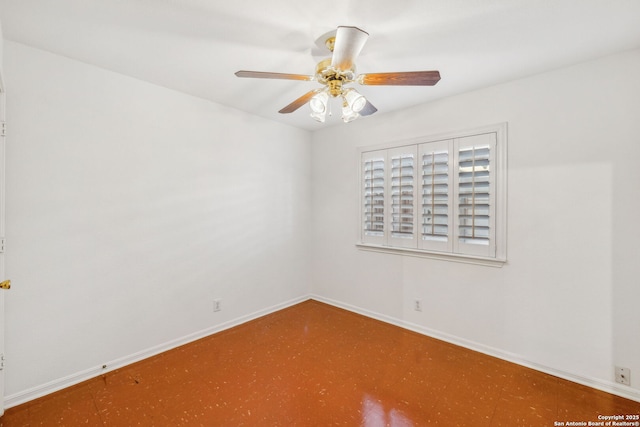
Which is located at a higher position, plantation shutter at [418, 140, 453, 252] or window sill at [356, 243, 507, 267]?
plantation shutter at [418, 140, 453, 252]

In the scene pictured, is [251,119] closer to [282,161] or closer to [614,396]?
[282,161]

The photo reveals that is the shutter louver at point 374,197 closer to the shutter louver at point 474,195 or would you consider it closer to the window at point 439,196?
the window at point 439,196

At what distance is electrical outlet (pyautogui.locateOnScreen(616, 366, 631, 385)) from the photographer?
6.64 ft

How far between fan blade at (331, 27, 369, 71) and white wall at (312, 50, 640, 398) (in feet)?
5.36

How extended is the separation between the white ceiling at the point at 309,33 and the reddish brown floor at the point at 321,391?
2.36 meters

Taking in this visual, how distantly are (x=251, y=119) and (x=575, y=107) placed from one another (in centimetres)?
296

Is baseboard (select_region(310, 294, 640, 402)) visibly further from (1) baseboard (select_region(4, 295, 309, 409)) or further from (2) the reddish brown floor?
(1) baseboard (select_region(4, 295, 309, 409))

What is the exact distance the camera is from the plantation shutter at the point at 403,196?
307 cm

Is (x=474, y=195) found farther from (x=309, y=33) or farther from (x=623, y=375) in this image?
(x=309, y=33)

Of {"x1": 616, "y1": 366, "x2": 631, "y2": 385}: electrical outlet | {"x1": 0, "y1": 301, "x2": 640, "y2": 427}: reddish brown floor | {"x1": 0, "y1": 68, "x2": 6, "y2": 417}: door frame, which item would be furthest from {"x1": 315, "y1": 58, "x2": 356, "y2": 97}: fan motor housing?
{"x1": 616, "y1": 366, "x2": 631, "y2": 385}: electrical outlet

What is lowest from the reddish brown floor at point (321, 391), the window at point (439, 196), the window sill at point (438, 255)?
the reddish brown floor at point (321, 391)

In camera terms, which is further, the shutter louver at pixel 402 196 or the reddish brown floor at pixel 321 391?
the shutter louver at pixel 402 196

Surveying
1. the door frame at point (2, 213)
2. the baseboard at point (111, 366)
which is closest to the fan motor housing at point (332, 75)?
the door frame at point (2, 213)

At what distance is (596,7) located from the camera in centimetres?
157
